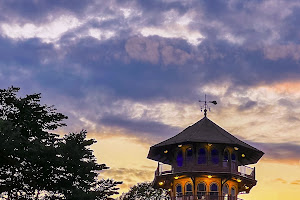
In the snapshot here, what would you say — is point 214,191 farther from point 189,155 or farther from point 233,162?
point 189,155

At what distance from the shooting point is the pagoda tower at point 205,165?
59.3 metres

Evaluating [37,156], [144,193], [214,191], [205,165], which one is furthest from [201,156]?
[144,193]

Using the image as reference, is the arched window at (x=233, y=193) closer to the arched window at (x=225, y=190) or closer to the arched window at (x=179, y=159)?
the arched window at (x=225, y=190)

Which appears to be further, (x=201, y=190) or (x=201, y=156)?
(x=201, y=156)

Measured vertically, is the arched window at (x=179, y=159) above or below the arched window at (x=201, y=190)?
above

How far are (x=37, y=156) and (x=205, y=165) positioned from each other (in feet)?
58.7

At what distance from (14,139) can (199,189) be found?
20.5 meters

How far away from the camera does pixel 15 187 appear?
53.8 m

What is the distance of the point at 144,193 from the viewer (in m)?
89.4

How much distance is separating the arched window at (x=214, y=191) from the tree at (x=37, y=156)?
12.3 meters

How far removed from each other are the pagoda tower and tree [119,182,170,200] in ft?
83.5

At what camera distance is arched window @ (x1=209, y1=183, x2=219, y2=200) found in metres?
59.3

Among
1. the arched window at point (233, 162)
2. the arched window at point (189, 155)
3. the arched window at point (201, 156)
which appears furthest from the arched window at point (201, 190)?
the arched window at point (233, 162)

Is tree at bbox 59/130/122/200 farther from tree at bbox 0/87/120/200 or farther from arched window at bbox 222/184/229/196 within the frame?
arched window at bbox 222/184/229/196
